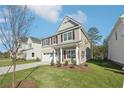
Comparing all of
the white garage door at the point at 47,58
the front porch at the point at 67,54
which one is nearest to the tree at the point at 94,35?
the white garage door at the point at 47,58

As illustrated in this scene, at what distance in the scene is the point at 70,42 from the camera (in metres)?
26.6

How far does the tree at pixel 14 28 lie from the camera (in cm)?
1141

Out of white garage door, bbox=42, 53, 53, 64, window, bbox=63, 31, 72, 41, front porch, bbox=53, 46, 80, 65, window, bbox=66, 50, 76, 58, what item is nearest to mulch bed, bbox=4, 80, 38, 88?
front porch, bbox=53, 46, 80, 65

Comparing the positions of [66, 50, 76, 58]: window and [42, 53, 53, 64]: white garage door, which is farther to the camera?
[42, 53, 53, 64]: white garage door

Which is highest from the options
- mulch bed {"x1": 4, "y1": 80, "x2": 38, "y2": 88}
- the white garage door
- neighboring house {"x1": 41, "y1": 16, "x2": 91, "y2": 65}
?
neighboring house {"x1": 41, "y1": 16, "x2": 91, "y2": 65}

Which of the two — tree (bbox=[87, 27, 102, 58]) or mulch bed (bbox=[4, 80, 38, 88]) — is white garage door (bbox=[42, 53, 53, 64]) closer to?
tree (bbox=[87, 27, 102, 58])

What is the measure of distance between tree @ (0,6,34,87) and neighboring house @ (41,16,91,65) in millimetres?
13847

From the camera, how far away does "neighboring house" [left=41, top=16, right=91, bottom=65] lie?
26.0 metres

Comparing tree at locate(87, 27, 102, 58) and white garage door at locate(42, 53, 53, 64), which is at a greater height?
tree at locate(87, 27, 102, 58)

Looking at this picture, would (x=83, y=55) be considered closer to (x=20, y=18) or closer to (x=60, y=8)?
(x=60, y=8)

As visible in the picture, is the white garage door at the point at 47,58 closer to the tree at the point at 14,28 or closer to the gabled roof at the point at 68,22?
the gabled roof at the point at 68,22
